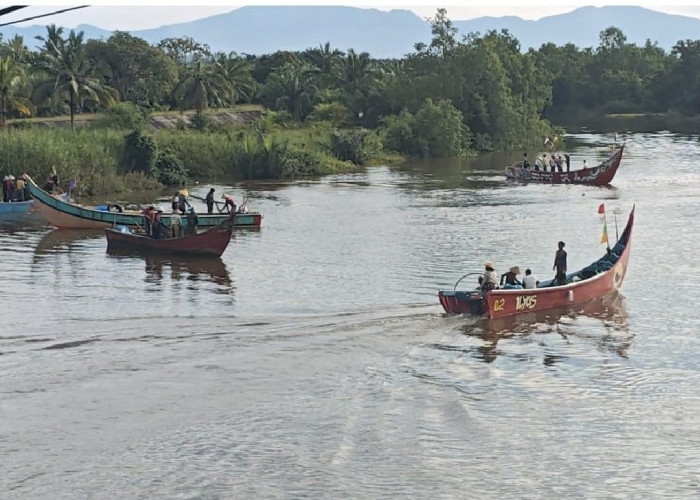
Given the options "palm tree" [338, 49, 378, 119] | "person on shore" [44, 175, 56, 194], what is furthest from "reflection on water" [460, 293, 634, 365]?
"palm tree" [338, 49, 378, 119]

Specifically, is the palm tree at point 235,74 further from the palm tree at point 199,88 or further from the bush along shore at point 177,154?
the bush along shore at point 177,154

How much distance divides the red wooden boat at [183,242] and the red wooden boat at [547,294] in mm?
8874

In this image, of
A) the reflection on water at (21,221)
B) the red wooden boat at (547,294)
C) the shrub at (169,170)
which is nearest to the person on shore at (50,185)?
the reflection on water at (21,221)

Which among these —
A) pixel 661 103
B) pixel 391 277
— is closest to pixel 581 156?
pixel 391 277

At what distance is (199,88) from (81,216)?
34.7m

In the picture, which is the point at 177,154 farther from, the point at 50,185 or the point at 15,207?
the point at 15,207

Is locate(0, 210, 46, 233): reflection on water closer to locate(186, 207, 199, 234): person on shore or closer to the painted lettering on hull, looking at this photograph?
locate(186, 207, 199, 234): person on shore

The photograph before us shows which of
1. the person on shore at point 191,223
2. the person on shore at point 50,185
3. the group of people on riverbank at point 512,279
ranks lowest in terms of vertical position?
the group of people on riverbank at point 512,279

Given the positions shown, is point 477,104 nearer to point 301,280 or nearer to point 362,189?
point 362,189

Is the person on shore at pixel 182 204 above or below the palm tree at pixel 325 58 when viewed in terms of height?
below

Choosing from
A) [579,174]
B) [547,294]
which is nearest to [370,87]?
[579,174]

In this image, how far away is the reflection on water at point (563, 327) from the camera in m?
21.2

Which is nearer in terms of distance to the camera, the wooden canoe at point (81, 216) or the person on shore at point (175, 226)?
the person on shore at point (175, 226)

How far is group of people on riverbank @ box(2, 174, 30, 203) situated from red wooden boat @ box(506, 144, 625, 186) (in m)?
27.9
